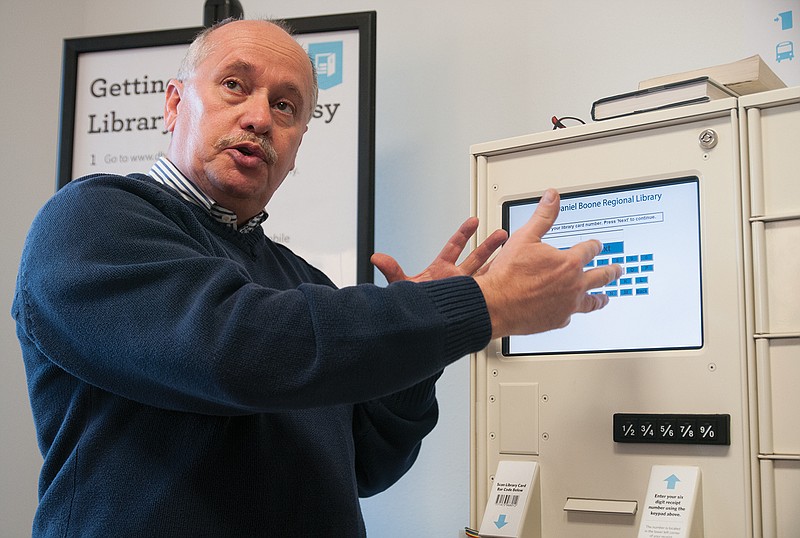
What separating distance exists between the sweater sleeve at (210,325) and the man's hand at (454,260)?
0.28 metres

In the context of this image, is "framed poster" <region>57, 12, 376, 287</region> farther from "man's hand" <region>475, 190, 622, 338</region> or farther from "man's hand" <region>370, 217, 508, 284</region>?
"man's hand" <region>475, 190, 622, 338</region>

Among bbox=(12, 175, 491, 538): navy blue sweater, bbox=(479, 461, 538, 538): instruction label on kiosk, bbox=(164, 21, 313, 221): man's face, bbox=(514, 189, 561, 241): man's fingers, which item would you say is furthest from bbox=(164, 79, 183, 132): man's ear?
bbox=(479, 461, 538, 538): instruction label on kiosk

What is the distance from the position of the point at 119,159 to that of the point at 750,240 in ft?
4.92

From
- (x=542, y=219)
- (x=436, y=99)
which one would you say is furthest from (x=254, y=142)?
(x=436, y=99)

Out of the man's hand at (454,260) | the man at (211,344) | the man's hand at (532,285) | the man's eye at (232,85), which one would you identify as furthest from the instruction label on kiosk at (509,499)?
the man's eye at (232,85)

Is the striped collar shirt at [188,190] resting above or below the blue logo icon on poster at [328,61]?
below

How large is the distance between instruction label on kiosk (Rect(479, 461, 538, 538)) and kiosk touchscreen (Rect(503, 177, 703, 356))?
0.20 meters

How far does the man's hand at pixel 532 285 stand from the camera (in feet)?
3.18

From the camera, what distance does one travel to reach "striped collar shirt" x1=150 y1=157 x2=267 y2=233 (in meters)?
1.27

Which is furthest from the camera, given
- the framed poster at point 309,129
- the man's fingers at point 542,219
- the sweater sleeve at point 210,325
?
the framed poster at point 309,129

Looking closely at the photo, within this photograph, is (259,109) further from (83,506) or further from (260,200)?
(83,506)

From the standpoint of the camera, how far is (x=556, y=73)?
2115 mm

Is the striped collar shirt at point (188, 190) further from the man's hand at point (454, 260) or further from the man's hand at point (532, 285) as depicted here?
the man's hand at point (532, 285)

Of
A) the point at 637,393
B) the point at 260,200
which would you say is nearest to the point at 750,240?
the point at 637,393
